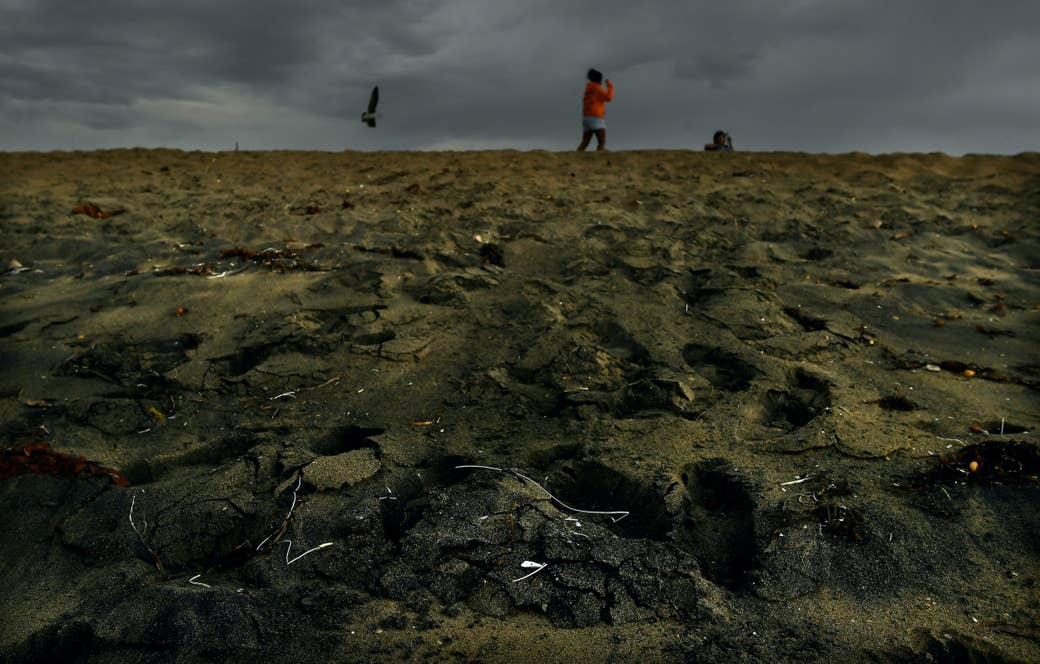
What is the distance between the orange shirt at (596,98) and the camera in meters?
10.5

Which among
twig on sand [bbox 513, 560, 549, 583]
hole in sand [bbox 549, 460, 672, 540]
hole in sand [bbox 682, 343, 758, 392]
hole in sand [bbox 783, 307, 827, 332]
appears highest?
hole in sand [bbox 783, 307, 827, 332]

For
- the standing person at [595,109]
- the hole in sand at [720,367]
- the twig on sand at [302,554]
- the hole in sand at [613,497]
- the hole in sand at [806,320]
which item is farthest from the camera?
the standing person at [595,109]

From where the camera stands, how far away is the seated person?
413 inches

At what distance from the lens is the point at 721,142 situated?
10758 mm

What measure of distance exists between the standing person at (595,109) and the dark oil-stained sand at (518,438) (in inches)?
171

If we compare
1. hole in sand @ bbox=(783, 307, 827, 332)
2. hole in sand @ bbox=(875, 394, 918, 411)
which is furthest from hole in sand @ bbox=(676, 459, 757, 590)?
hole in sand @ bbox=(783, 307, 827, 332)

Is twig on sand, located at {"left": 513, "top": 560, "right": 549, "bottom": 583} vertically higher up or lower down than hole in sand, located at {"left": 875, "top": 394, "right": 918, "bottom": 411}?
lower down

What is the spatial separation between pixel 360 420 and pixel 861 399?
8.57 ft

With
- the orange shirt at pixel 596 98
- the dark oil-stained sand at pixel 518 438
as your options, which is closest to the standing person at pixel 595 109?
the orange shirt at pixel 596 98

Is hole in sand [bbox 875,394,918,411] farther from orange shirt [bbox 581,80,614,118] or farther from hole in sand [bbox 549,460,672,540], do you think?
orange shirt [bbox 581,80,614,118]

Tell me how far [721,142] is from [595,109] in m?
2.09

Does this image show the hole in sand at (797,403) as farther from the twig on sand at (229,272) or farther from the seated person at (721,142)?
the seated person at (721,142)

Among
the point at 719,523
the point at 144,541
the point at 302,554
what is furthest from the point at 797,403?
the point at 144,541

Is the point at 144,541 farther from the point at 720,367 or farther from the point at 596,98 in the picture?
the point at 596,98
